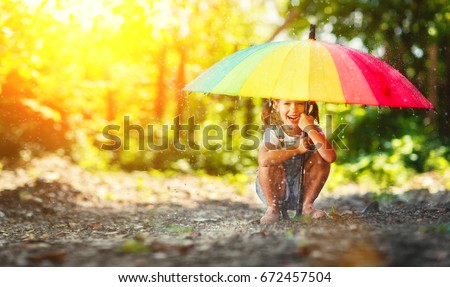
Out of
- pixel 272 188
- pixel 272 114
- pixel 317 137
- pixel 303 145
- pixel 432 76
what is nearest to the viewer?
pixel 317 137

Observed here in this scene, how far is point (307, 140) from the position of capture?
4309mm

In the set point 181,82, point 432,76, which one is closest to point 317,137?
point 181,82

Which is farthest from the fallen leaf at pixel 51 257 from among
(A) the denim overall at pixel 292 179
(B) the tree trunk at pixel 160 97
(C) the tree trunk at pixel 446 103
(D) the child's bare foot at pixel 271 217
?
(C) the tree trunk at pixel 446 103

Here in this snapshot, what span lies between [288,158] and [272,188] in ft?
0.82

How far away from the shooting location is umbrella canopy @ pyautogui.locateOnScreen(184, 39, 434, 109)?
3.76 m

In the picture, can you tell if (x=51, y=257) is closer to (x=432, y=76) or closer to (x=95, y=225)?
(x=95, y=225)

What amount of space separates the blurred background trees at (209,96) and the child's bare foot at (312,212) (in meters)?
3.21

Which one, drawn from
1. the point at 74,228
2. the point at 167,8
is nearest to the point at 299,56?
the point at 74,228

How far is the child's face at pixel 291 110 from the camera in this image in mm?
4285

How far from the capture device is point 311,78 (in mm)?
3775

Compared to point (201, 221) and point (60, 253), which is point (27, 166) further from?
point (60, 253)

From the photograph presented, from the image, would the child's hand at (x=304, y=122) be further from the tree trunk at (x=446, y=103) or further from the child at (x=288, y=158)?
the tree trunk at (x=446, y=103)

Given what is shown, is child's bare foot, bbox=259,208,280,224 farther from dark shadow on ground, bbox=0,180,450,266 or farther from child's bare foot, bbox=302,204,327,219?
child's bare foot, bbox=302,204,327,219

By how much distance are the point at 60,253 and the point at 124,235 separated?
98 cm
